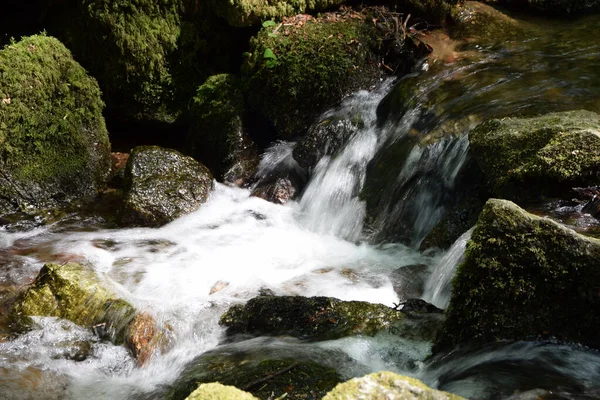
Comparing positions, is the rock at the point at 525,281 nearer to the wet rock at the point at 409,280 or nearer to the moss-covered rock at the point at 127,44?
the wet rock at the point at 409,280

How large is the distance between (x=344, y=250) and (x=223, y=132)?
276 cm

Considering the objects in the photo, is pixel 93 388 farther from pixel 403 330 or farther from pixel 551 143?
pixel 551 143

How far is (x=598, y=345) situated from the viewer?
9.81ft

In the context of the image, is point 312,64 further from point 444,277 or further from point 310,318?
point 310,318

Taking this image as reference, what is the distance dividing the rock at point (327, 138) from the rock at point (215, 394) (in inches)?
216

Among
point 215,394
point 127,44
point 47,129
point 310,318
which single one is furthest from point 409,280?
point 127,44

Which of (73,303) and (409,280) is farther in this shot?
(409,280)

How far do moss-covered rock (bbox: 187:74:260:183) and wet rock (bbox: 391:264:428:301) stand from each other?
315cm

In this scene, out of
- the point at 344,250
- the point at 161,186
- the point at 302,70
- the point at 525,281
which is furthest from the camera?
the point at 302,70

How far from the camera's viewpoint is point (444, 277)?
15.1ft

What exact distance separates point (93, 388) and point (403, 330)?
224 centimetres

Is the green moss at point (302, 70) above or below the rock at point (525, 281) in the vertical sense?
above

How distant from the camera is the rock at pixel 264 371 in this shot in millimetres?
3039

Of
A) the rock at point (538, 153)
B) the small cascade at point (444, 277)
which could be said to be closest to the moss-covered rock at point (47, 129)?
the small cascade at point (444, 277)
